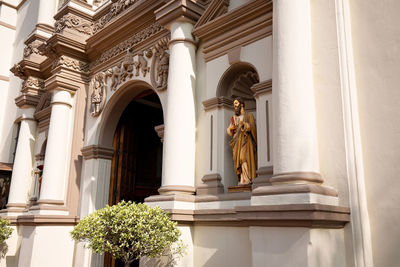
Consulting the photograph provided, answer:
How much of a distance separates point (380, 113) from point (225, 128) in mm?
2442

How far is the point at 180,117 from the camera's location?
19.8ft

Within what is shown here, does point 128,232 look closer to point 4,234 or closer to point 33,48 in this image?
point 4,234

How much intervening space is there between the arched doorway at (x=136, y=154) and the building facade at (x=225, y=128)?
0.05 meters

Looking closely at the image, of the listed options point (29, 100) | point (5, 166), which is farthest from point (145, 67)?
point (5, 166)

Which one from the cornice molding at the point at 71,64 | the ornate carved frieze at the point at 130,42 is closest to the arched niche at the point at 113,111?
the ornate carved frieze at the point at 130,42

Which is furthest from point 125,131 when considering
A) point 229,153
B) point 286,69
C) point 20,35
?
point 20,35

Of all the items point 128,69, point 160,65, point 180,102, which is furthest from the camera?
point 128,69

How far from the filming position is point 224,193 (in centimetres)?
560

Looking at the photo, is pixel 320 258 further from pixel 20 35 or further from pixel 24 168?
pixel 20 35

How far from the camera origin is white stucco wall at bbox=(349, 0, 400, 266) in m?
3.95

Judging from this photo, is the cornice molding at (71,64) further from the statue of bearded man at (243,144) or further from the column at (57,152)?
the statue of bearded man at (243,144)

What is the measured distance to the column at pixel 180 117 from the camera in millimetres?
5852

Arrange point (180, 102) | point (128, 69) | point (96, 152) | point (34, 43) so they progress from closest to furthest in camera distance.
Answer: point (180, 102) < point (128, 69) < point (96, 152) < point (34, 43)

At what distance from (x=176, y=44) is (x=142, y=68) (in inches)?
66.1
